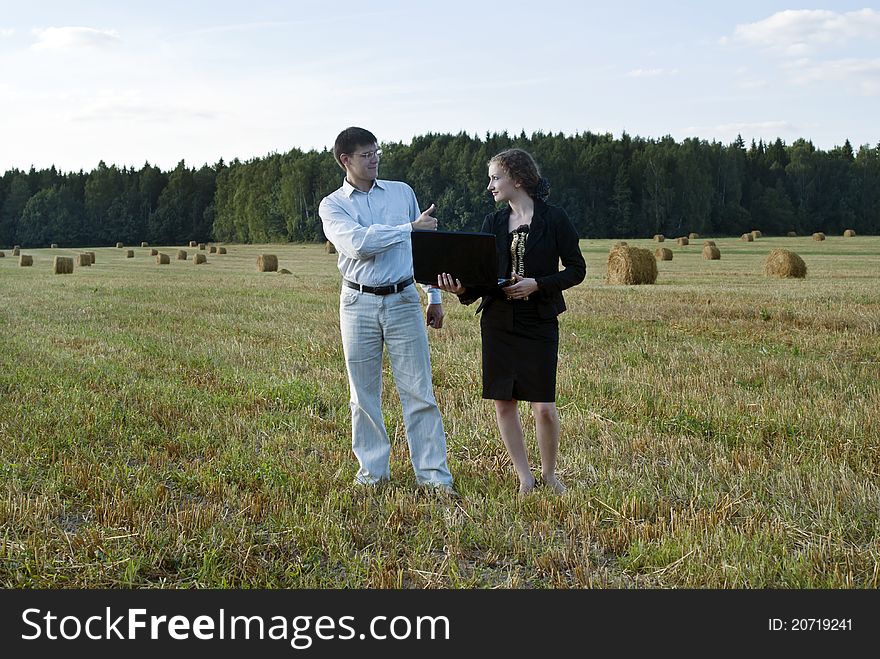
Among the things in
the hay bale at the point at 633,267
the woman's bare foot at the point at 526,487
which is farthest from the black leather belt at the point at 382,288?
the hay bale at the point at 633,267

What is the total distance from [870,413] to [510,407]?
3304mm

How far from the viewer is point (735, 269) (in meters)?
30.2

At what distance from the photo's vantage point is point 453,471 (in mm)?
5805

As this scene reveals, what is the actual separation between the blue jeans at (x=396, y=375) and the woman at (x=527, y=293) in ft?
1.31

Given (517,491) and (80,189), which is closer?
(517,491)

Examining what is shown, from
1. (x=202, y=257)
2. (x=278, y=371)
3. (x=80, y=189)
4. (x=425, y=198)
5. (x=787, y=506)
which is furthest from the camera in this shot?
(x=80, y=189)

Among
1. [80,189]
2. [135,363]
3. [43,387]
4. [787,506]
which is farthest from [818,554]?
[80,189]

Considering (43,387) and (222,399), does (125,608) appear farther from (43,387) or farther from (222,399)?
(43,387)

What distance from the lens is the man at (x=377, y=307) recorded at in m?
5.21

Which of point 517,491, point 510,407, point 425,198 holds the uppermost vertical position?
point 425,198

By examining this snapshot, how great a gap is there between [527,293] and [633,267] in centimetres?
1927

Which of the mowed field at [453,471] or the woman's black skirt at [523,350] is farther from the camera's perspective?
the woman's black skirt at [523,350]

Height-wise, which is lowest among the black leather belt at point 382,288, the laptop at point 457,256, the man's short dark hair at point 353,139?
the black leather belt at point 382,288

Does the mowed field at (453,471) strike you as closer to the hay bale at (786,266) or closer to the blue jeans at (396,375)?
the blue jeans at (396,375)
